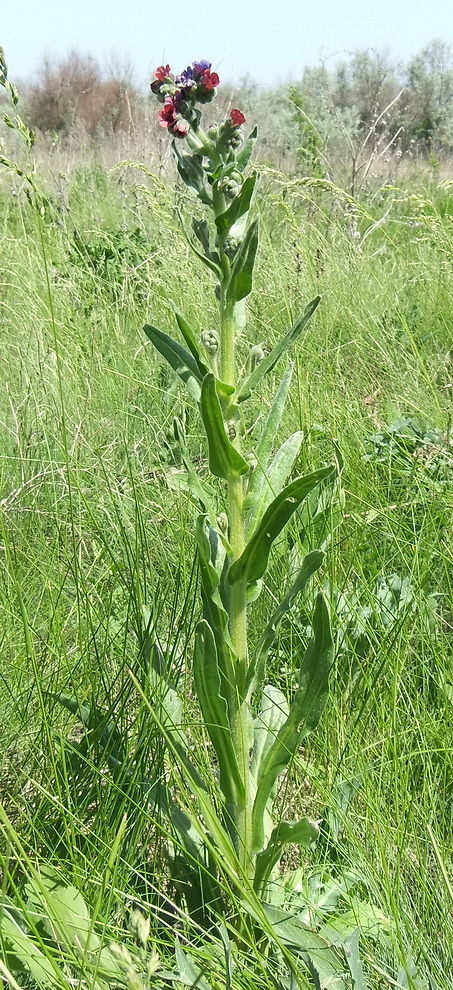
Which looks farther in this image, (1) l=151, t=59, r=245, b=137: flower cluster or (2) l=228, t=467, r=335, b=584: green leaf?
(1) l=151, t=59, r=245, b=137: flower cluster

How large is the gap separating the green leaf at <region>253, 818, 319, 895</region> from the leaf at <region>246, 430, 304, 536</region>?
457mm

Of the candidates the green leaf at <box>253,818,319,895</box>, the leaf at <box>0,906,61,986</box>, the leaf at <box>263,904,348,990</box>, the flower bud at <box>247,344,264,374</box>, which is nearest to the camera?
the leaf at <box>0,906,61,986</box>

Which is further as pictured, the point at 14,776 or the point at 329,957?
the point at 14,776

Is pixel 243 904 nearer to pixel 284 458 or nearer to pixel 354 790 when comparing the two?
pixel 354 790

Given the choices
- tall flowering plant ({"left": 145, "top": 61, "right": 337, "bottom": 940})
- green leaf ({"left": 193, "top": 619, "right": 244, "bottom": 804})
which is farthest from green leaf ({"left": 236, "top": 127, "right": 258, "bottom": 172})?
green leaf ({"left": 193, "top": 619, "right": 244, "bottom": 804})

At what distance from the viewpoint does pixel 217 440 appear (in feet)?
4.23

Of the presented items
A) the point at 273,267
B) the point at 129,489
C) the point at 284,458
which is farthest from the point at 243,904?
the point at 273,267

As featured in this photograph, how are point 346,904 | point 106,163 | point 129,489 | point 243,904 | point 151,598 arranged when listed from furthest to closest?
point 106,163 → point 129,489 → point 151,598 → point 346,904 → point 243,904

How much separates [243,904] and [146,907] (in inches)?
6.0

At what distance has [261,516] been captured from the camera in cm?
140

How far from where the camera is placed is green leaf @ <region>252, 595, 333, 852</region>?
1.34m

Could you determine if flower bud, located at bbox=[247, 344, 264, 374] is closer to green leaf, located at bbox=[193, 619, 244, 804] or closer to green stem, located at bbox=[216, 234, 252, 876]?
green stem, located at bbox=[216, 234, 252, 876]

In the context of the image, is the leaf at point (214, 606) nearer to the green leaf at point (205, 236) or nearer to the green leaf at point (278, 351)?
the green leaf at point (278, 351)

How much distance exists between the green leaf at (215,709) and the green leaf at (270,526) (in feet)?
0.44
